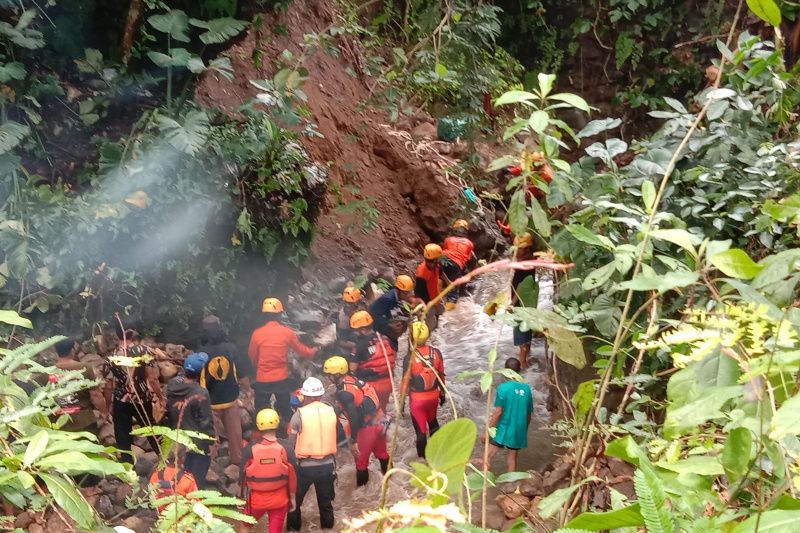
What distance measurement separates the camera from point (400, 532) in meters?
0.81

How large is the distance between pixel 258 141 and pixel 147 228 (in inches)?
61.9

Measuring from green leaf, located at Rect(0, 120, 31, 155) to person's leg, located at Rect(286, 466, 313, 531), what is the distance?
3685mm

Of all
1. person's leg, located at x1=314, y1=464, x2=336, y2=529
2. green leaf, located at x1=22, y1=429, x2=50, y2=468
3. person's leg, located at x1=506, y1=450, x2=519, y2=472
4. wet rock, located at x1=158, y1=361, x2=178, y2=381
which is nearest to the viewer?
green leaf, located at x1=22, y1=429, x2=50, y2=468

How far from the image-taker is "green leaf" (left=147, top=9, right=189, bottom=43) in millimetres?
5418

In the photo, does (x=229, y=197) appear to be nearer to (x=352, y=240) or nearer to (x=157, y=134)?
(x=157, y=134)

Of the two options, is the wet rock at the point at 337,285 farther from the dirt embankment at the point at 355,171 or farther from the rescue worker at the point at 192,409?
the rescue worker at the point at 192,409

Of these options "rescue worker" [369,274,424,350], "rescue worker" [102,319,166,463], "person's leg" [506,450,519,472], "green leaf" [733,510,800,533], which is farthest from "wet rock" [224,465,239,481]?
"green leaf" [733,510,800,533]

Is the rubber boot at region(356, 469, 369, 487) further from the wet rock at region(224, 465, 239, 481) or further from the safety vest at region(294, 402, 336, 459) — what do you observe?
the wet rock at region(224, 465, 239, 481)

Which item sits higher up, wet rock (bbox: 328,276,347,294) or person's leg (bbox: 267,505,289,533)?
person's leg (bbox: 267,505,289,533)

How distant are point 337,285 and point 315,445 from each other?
13.6 ft

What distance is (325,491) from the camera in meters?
4.91

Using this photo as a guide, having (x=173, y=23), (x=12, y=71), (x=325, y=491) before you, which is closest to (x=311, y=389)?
(x=325, y=491)

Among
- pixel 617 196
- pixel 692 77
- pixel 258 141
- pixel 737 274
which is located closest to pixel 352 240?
pixel 258 141

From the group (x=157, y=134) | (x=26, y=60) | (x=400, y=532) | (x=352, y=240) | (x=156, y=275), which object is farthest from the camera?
(x=352, y=240)
